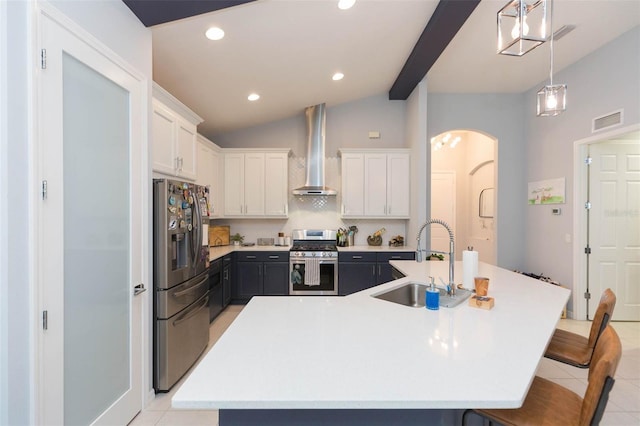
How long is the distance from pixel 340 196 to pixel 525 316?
12.0ft

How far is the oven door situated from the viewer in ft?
14.5

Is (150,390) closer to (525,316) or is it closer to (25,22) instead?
(25,22)

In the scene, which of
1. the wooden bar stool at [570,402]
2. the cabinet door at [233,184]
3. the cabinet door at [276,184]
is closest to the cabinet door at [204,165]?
the cabinet door at [233,184]

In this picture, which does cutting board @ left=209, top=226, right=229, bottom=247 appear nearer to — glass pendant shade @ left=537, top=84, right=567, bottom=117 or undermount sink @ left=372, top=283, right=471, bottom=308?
undermount sink @ left=372, top=283, right=471, bottom=308

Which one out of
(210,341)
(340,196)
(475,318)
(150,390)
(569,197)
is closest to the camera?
(475,318)

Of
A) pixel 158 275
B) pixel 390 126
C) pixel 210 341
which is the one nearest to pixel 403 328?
pixel 158 275

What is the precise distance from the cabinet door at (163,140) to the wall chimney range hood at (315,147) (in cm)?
216

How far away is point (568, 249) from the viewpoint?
3969 mm

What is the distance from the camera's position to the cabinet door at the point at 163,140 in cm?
261

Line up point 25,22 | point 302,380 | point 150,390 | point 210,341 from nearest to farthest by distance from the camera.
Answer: point 302,380 → point 25,22 → point 150,390 → point 210,341

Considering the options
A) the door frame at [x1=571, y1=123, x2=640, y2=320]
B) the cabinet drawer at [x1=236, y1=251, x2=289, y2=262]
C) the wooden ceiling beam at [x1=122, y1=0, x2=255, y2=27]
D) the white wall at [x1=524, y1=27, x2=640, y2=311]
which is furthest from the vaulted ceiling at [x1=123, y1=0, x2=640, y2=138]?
the cabinet drawer at [x1=236, y1=251, x2=289, y2=262]

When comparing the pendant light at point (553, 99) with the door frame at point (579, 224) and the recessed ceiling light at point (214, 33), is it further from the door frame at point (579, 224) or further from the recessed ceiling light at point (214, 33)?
the recessed ceiling light at point (214, 33)

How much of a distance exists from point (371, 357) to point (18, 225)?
157 centimetres

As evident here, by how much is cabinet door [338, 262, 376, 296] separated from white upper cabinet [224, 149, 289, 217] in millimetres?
1253
